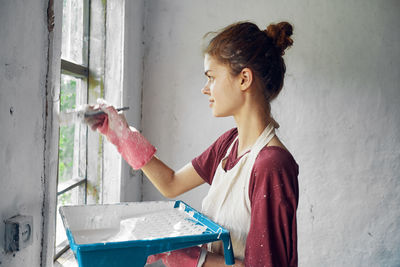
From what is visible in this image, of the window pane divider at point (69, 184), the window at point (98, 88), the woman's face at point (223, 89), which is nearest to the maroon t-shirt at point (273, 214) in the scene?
the woman's face at point (223, 89)

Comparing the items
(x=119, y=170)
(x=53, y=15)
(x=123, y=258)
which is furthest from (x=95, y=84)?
(x=123, y=258)

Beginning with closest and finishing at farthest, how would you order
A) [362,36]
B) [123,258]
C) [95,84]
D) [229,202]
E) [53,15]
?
[123,258], [53,15], [229,202], [95,84], [362,36]

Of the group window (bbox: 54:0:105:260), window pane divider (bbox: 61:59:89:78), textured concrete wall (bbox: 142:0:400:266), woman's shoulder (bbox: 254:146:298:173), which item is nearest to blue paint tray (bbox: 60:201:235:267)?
woman's shoulder (bbox: 254:146:298:173)

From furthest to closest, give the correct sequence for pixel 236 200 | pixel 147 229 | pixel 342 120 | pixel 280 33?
pixel 342 120
pixel 280 33
pixel 236 200
pixel 147 229

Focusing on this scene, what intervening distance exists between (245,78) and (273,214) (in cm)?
46

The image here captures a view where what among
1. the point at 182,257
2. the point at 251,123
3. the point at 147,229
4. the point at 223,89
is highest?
the point at 223,89

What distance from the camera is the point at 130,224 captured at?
929 mm

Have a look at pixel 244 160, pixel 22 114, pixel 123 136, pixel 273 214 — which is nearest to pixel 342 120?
pixel 244 160

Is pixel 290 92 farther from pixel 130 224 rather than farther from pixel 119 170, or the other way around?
pixel 130 224

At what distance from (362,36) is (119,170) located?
161 centimetres

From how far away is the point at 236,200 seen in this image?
3.32ft

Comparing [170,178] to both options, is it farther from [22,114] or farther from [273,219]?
[22,114]

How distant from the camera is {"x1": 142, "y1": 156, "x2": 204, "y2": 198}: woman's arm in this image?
1.32m

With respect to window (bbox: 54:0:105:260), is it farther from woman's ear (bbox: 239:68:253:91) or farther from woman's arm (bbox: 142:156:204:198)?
woman's ear (bbox: 239:68:253:91)
